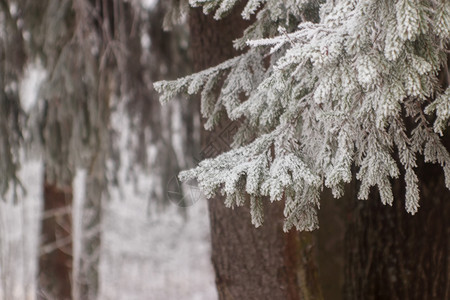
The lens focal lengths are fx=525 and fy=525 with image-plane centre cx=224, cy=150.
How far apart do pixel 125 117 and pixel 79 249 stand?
2.20m

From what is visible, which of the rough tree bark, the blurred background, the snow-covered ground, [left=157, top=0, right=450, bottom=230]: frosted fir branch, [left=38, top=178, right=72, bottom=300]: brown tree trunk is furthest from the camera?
the snow-covered ground

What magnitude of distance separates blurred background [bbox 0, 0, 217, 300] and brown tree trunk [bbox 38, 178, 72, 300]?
1cm

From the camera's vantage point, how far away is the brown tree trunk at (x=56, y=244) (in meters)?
6.51

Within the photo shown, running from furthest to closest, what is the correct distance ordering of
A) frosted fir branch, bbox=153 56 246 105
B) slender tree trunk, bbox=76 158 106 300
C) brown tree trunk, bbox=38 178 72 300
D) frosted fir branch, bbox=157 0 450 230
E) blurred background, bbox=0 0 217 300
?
slender tree trunk, bbox=76 158 106 300 → brown tree trunk, bbox=38 178 72 300 → blurred background, bbox=0 0 217 300 → frosted fir branch, bbox=153 56 246 105 → frosted fir branch, bbox=157 0 450 230

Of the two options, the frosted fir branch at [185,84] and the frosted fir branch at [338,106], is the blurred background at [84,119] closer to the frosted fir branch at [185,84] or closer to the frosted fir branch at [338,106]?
the frosted fir branch at [185,84]

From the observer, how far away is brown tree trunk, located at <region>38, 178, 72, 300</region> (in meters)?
6.51

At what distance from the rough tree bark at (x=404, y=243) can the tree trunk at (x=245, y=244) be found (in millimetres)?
416

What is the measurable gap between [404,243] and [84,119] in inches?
122

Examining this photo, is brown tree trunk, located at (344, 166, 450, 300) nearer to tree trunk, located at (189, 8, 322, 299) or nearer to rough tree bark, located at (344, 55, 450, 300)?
rough tree bark, located at (344, 55, 450, 300)

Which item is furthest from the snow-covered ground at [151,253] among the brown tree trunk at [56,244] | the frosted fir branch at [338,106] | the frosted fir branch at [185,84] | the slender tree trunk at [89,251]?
the frosted fir branch at [338,106]

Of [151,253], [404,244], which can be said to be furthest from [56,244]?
[151,253]

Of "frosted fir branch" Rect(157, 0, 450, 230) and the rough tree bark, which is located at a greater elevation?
"frosted fir branch" Rect(157, 0, 450, 230)

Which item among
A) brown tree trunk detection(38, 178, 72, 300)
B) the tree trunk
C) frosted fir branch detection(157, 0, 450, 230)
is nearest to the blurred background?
brown tree trunk detection(38, 178, 72, 300)

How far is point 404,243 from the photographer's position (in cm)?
319
